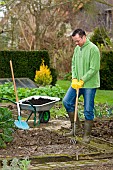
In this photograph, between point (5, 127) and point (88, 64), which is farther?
point (88, 64)

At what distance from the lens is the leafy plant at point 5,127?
7359 millimetres

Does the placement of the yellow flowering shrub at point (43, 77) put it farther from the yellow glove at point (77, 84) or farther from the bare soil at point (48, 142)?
the yellow glove at point (77, 84)

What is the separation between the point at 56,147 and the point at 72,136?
1.00 metres

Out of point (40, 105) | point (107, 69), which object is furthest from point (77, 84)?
point (107, 69)

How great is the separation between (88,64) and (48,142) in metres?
1.31

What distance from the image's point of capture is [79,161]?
6551 millimetres

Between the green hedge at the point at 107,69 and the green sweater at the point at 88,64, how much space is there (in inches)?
527

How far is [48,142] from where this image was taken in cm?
782

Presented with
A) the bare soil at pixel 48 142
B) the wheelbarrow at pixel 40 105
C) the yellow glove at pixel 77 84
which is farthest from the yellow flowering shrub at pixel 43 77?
the yellow glove at pixel 77 84

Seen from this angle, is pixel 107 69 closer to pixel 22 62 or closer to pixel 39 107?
pixel 22 62

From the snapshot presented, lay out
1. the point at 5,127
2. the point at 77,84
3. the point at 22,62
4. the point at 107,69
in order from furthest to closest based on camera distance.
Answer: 1. the point at 107,69
2. the point at 22,62
3. the point at 77,84
4. the point at 5,127

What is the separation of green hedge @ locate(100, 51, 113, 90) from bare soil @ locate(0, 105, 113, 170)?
11.7 meters

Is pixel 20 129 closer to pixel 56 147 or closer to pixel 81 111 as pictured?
pixel 56 147

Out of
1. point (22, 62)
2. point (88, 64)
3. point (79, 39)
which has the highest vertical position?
point (79, 39)
